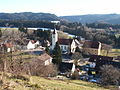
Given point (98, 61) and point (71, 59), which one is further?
point (71, 59)

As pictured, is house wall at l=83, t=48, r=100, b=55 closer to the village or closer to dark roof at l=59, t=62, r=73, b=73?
the village

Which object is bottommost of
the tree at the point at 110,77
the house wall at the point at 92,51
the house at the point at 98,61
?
the house wall at the point at 92,51

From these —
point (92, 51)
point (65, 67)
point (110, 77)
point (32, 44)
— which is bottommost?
point (92, 51)

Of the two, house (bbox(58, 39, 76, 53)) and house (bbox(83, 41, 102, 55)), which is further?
house (bbox(83, 41, 102, 55))

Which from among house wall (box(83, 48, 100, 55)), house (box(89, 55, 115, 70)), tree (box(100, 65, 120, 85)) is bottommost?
house wall (box(83, 48, 100, 55))

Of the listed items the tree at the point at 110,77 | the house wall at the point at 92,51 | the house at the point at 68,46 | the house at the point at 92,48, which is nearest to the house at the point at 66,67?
the tree at the point at 110,77

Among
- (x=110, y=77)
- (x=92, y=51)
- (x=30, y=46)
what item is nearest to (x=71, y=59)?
(x=92, y=51)

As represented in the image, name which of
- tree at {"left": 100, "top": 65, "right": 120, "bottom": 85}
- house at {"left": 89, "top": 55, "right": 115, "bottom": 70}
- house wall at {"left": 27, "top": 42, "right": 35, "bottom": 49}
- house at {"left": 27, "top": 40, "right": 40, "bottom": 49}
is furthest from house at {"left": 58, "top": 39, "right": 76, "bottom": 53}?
tree at {"left": 100, "top": 65, "right": 120, "bottom": 85}

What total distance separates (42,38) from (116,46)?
22165 millimetres

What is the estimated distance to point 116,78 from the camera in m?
A: 26.6

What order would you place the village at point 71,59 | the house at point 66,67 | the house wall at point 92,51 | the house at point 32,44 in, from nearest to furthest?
the village at point 71,59
the house at point 66,67
the house wall at point 92,51
the house at point 32,44

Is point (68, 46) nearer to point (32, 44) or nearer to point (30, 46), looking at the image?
point (32, 44)

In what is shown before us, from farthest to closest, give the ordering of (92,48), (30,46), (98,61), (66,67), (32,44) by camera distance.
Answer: (32,44) → (30,46) → (92,48) → (98,61) → (66,67)

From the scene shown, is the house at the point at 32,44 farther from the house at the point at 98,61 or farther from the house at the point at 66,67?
the house at the point at 66,67
